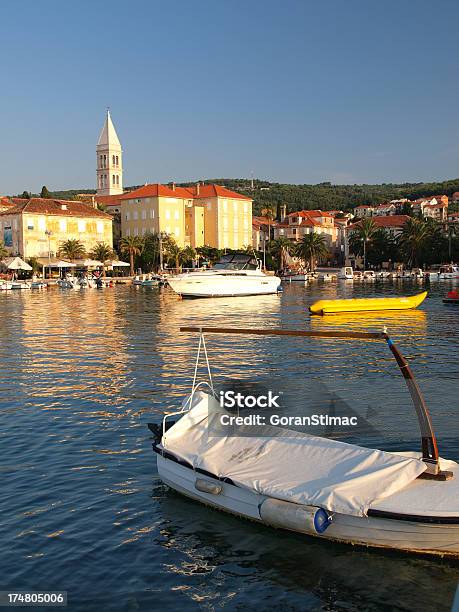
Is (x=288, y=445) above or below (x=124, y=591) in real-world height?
above

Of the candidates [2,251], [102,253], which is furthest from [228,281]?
[2,251]

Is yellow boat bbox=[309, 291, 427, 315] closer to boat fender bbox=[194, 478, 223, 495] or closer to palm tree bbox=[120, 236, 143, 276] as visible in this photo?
boat fender bbox=[194, 478, 223, 495]

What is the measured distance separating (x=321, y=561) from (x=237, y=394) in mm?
3305

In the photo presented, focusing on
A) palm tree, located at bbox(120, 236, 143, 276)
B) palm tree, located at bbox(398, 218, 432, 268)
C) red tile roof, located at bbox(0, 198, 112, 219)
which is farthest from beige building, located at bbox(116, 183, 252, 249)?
palm tree, located at bbox(398, 218, 432, 268)

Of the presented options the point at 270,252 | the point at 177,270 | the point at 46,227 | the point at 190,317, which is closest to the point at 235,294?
the point at 190,317

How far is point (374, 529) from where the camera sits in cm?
958

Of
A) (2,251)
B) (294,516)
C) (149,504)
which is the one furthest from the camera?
(2,251)

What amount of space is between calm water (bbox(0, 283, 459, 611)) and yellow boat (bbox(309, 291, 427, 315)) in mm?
18655

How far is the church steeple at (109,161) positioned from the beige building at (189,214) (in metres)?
18.8

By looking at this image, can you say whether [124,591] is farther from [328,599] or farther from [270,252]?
[270,252]

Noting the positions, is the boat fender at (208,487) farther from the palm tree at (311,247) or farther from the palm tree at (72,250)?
the palm tree at (311,247)

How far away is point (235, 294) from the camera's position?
236 ft

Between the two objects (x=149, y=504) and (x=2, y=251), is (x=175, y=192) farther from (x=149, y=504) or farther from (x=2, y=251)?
(x=149, y=504)

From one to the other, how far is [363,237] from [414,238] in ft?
45.6
